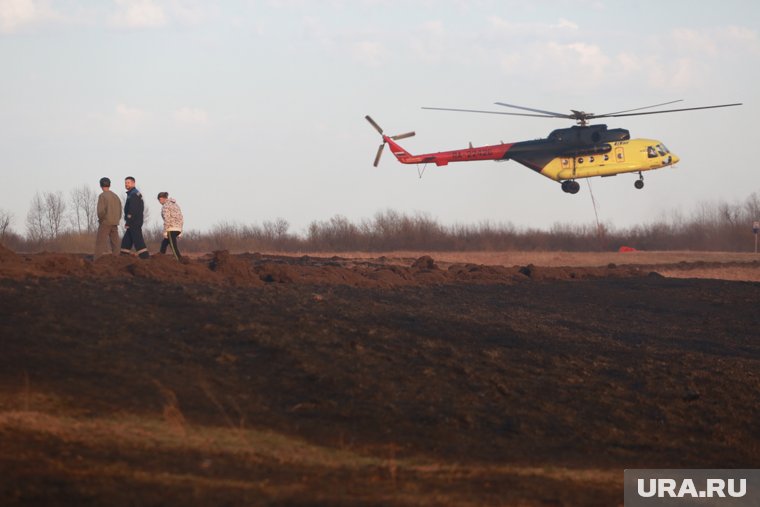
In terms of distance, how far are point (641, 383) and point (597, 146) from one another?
73.6 feet

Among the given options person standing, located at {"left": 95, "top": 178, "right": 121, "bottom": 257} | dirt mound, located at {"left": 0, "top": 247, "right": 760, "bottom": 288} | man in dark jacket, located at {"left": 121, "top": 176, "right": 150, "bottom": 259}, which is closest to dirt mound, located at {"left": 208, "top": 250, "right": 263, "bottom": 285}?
dirt mound, located at {"left": 0, "top": 247, "right": 760, "bottom": 288}

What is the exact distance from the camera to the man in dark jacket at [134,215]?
1981cm

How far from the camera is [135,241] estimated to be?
2050 cm

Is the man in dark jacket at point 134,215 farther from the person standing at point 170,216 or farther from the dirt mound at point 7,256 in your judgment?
the dirt mound at point 7,256

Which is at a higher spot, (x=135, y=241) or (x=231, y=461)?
(x=135, y=241)

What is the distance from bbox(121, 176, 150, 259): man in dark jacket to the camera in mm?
19812

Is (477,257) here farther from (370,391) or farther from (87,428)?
(87,428)

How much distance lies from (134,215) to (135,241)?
2.47 feet

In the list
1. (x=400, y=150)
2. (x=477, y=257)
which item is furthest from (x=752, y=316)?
(x=477, y=257)

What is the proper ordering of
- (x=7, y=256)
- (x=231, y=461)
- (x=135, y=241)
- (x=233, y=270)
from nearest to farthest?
(x=231, y=461) < (x=7, y=256) < (x=233, y=270) < (x=135, y=241)

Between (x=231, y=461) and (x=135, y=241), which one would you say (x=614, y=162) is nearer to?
(x=135, y=241)

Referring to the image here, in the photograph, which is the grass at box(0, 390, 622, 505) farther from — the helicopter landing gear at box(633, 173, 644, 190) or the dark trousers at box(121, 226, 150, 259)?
the helicopter landing gear at box(633, 173, 644, 190)

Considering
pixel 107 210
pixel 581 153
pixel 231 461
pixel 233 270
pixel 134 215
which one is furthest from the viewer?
pixel 581 153

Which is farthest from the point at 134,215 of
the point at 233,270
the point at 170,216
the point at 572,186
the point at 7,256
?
the point at 572,186
